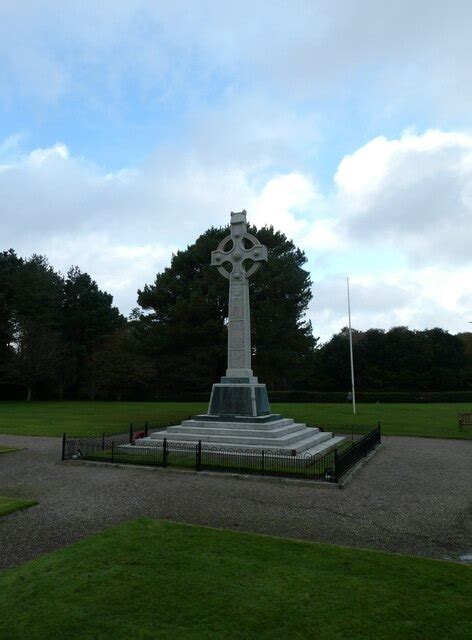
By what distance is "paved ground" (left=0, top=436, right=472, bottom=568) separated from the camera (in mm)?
8539

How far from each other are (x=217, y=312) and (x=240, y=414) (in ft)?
87.2

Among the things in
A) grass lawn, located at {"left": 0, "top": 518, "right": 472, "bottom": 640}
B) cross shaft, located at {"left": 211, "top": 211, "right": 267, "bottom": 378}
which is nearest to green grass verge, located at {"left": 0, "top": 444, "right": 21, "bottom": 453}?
cross shaft, located at {"left": 211, "top": 211, "right": 267, "bottom": 378}

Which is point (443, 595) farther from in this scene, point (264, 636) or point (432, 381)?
point (432, 381)

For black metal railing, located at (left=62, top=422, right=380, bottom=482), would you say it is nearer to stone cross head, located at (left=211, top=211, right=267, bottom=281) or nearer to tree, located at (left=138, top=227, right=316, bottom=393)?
stone cross head, located at (left=211, top=211, right=267, bottom=281)

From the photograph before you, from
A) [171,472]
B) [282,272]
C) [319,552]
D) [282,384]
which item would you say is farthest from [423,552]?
[282,384]

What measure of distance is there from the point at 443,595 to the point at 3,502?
9.28 m

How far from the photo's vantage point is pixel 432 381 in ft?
214

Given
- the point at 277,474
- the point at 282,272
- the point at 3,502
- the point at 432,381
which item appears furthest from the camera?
the point at 432,381

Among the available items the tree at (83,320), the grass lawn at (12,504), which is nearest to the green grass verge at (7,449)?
the grass lawn at (12,504)

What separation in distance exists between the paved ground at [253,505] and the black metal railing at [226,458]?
0.59 metres

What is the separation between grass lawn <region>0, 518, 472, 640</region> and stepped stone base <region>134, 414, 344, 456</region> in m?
8.94

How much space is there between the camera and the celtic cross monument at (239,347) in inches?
782

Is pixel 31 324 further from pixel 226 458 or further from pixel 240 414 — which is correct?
pixel 226 458

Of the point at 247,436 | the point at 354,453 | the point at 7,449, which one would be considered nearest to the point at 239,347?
the point at 247,436
